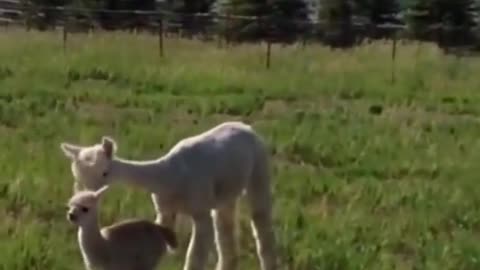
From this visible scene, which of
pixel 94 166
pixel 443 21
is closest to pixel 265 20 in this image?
pixel 443 21

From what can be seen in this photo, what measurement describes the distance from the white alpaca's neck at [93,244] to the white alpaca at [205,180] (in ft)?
0.75

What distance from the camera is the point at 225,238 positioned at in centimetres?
805

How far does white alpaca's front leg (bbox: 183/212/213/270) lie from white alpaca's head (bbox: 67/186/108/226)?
809 millimetres

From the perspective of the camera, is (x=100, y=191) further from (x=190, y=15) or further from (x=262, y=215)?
(x=190, y=15)

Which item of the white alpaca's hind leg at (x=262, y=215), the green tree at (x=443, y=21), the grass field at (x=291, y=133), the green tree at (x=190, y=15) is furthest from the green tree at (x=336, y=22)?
the white alpaca's hind leg at (x=262, y=215)

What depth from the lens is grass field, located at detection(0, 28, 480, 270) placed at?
8984mm

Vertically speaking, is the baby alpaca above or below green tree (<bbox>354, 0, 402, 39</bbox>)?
above

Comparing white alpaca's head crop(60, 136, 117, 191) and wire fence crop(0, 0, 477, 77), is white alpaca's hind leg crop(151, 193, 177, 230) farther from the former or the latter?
wire fence crop(0, 0, 477, 77)

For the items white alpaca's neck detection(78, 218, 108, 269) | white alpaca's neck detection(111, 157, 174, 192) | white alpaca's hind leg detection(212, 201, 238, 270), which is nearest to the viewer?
white alpaca's neck detection(78, 218, 108, 269)

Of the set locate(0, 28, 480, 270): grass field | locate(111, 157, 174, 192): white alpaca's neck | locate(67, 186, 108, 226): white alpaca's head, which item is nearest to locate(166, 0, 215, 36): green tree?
locate(0, 28, 480, 270): grass field

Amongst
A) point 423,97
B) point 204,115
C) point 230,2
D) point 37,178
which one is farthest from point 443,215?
point 230,2

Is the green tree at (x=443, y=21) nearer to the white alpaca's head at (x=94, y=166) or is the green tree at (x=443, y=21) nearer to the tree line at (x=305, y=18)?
the tree line at (x=305, y=18)

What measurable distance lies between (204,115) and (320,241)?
785 centimetres

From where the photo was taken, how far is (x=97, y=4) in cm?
3925
